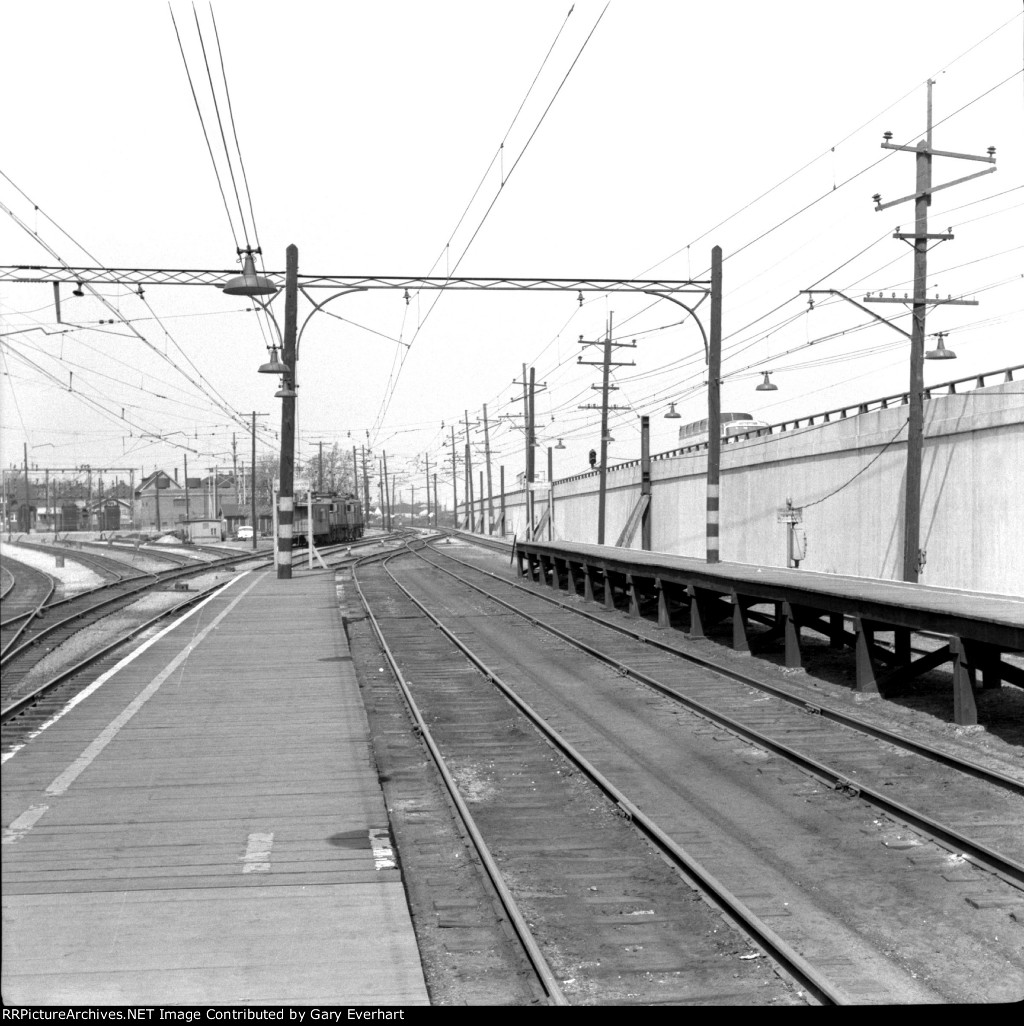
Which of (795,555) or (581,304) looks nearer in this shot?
(581,304)

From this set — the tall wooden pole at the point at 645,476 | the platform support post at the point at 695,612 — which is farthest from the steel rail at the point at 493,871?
the tall wooden pole at the point at 645,476

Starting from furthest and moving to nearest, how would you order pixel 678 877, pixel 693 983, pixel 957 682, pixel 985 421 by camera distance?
pixel 985 421
pixel 957 682
pixel 678 877
pixel 693 983

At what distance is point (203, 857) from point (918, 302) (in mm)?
17083

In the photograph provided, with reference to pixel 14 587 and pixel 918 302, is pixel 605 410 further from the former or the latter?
pixel 14 587

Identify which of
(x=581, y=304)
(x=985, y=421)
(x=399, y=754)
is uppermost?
(x=581, y=304)

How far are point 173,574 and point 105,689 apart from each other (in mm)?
27068

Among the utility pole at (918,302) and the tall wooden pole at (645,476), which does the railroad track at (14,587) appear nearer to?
the utility pole at (918,302)

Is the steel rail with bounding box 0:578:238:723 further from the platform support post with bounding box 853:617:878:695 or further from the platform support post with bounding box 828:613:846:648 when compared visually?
the platform support post with bounding box 828:613:846:648

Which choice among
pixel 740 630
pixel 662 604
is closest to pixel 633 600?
pixel 662 604

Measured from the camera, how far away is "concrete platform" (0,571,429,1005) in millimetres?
4113

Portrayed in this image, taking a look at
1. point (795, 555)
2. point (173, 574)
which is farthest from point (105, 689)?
point (173, 574)

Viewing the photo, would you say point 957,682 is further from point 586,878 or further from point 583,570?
point 583,570

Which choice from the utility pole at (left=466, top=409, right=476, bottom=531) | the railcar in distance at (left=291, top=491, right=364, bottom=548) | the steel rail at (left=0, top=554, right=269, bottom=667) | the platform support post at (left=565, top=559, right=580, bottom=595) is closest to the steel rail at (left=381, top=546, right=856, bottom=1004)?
the steel rail at (left=0, top=554, right=269, bottom=667)

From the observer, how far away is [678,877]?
6762mm
